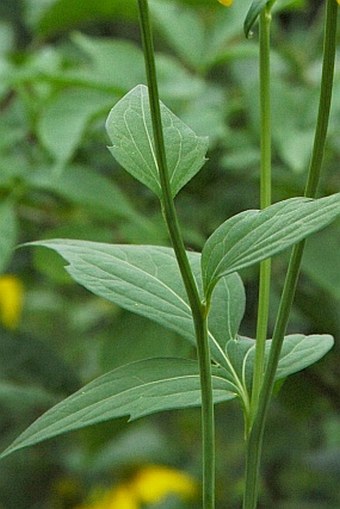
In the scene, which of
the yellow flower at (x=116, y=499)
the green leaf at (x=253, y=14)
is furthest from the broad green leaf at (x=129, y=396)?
the yellow flower at (x=116, y=499)

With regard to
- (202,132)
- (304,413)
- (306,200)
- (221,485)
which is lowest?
(221,485)

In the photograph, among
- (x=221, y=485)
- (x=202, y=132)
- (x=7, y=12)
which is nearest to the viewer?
(x=202, y=132)

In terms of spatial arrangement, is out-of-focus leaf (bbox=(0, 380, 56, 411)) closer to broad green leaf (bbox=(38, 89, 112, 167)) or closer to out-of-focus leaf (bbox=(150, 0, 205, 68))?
broad green leaf (bbox=(38, 89, 112, 167))

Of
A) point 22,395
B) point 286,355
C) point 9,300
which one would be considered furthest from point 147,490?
point 286,355

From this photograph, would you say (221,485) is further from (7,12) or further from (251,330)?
(7,12)

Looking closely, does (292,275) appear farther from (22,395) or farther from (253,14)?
(22,395)

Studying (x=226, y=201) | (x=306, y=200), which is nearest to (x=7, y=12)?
(x=226, y=201)

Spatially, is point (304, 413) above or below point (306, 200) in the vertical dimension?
below
